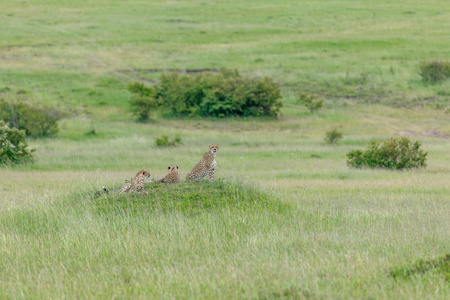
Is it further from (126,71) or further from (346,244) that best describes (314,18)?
(346,244)

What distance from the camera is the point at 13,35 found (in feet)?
184

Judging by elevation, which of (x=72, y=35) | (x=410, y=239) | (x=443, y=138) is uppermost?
(x=72, y=35)

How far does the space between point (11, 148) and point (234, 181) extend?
10.7 meters

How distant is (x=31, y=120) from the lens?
26.7 metres

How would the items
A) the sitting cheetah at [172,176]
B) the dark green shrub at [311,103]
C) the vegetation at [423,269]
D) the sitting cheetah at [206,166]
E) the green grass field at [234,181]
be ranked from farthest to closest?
the dark green shrub at [311,103] < the sitting cheetah at [206,166] < the sitting cheetah at [172,176] < the green grass field at [234,181] < the vegetation at [423,269]

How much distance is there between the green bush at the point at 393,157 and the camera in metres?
18.3

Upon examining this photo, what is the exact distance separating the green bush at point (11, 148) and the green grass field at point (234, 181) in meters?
0.49

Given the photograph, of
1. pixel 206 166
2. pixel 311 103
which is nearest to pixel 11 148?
pixel 206 166

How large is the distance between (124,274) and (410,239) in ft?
11.3

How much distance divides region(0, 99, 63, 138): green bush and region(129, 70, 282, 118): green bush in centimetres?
603

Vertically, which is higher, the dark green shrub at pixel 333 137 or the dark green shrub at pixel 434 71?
the dark green shrub at pixel 434 71

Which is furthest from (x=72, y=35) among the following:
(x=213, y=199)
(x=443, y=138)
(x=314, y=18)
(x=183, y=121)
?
(x=213, y=199)

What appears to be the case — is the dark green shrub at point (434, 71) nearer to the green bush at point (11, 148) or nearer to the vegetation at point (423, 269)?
the green bush at point (11, 148)

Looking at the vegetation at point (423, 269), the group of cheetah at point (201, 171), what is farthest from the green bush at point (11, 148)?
the vegetation at point (423, 269)
